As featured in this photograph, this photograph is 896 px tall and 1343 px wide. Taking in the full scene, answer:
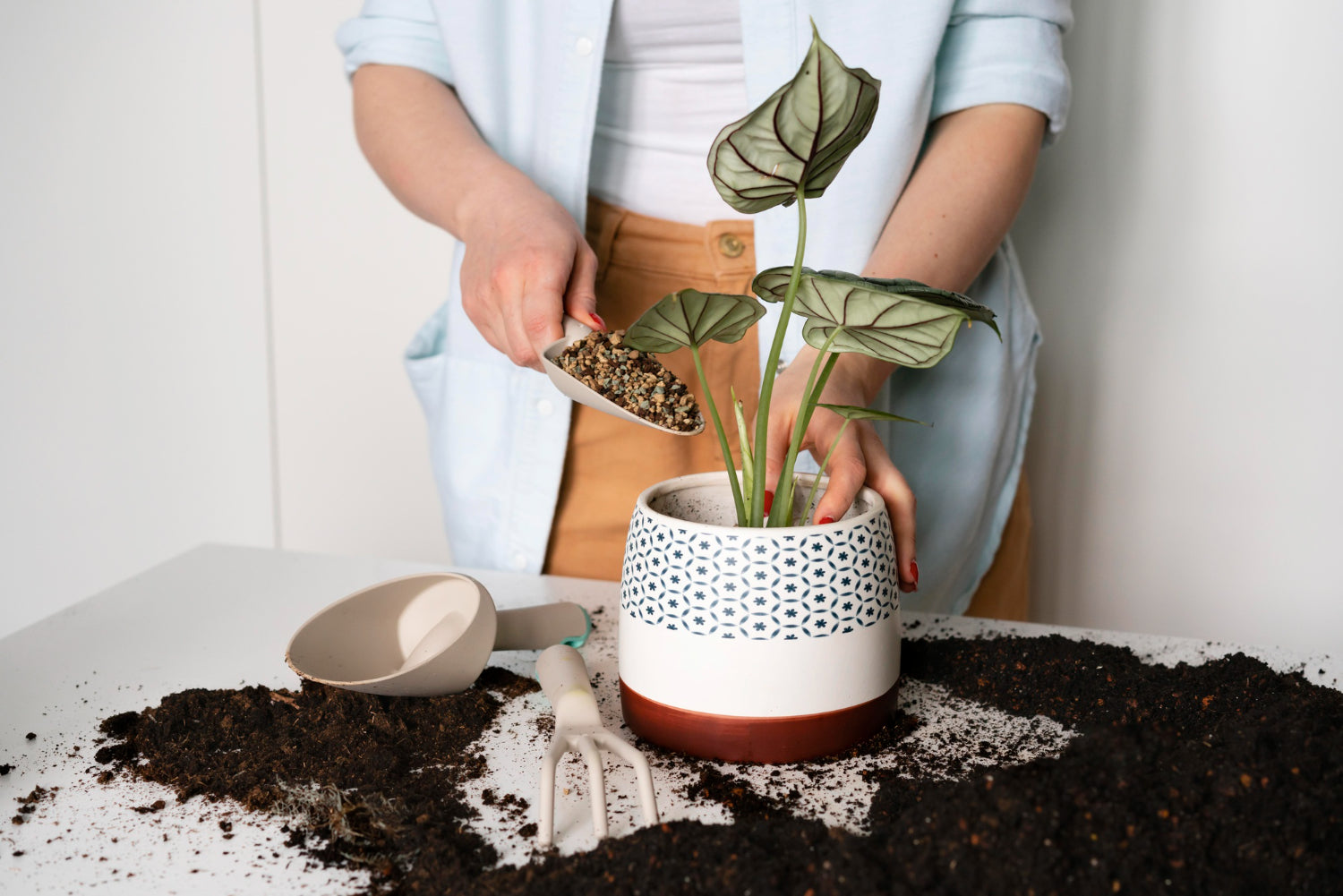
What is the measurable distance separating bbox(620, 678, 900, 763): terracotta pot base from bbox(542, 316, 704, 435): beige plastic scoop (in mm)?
184

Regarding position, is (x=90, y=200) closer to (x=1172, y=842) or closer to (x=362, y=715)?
(x=362, y=715)

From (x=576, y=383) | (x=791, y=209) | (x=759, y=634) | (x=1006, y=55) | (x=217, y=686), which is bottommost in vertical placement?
(x=217, y=686)

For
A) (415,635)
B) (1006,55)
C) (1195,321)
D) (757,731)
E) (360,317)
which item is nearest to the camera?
(757,731)

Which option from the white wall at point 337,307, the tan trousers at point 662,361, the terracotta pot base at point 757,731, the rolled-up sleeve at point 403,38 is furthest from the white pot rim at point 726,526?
the white wall at point 337,307

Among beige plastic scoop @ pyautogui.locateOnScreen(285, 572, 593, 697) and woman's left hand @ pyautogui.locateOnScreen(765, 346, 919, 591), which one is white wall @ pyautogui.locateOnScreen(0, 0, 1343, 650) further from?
beige plastic scoop @ pyautogui.locateOnScreen(285, 572, 593, 697)

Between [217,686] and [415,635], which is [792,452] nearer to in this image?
[415,635]

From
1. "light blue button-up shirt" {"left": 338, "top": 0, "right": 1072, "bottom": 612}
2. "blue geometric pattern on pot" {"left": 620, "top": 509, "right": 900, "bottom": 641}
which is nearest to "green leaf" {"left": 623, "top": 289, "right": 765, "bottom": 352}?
"blue geometric pattern on pot" {"left": 620, "top": 509, "right": 900, "bottom": 641}

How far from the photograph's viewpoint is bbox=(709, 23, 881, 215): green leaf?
487 millimetres

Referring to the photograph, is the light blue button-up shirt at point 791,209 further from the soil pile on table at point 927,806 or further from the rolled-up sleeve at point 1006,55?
the soil pile on table at point 927,806

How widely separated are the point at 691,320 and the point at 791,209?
1.35 feet

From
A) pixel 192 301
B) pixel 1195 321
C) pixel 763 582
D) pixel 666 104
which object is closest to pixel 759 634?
pixel 763 582

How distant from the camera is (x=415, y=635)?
2.46 ft

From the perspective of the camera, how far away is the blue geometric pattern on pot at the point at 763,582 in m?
0.57

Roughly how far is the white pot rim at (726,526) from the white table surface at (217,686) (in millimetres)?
156
